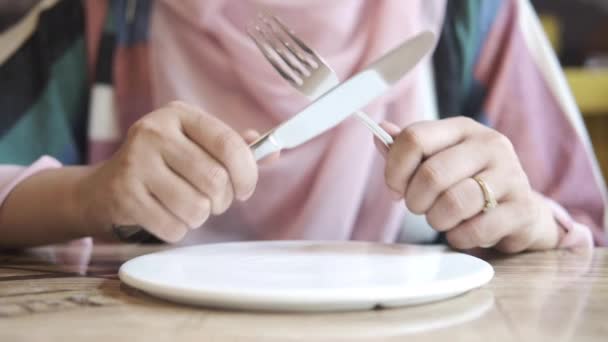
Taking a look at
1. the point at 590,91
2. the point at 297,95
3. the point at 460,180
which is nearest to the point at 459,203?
the point at 460,180

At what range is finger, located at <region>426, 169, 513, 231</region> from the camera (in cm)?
58

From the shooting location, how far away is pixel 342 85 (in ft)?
1.83

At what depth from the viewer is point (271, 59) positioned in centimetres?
62

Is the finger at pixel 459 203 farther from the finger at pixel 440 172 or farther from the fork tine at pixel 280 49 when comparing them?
the fork tine at pixel 280 49

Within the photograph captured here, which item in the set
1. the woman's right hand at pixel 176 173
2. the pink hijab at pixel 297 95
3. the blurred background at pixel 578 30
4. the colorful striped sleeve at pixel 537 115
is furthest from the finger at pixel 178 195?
the blurred background at pixel 578 30

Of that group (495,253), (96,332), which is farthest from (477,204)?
(96,332)

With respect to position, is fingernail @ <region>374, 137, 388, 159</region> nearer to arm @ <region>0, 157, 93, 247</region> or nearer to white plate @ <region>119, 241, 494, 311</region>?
white plate @ <region>119, 241, 494, 311</region>

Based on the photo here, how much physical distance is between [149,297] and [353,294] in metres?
0.14

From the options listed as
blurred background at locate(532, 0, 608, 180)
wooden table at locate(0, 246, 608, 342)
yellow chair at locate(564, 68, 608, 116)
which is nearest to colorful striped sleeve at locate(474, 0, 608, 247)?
wooden table at locate(0, 246, 608, 342)

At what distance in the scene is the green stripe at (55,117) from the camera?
2.98 ft

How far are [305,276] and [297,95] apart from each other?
1.54 feet

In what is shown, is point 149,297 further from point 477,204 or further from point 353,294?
point 477,204

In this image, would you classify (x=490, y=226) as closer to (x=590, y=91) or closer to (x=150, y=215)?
(x=150, y=215)

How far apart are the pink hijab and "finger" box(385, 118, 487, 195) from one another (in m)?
0.31
